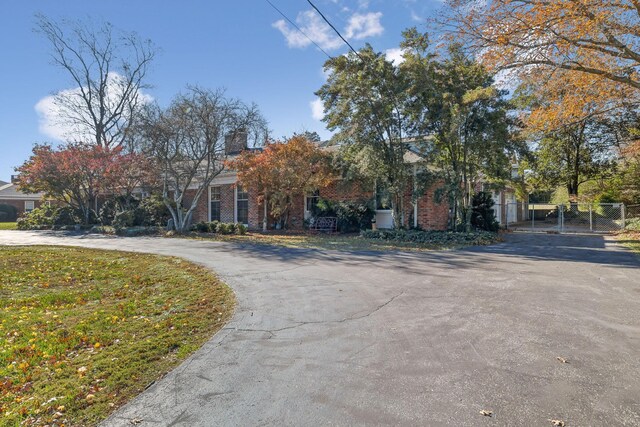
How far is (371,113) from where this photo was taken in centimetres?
→ 1323

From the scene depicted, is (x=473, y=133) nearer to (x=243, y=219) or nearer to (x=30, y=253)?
(x=243, y=219)

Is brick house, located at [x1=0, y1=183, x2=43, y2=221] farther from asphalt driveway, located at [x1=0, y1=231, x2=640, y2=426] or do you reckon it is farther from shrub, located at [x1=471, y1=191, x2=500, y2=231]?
asphalt driveway, located at [x1=0, y1=231, x2=640, y2=426]

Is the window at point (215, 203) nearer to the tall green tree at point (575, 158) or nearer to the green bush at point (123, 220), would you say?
the green bush at point (123, 220)

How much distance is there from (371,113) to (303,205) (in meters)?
7.61

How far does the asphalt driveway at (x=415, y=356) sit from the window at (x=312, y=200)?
11.9 meters

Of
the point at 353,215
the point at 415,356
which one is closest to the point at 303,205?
the point at 353,215

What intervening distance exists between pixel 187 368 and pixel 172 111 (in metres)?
14.2

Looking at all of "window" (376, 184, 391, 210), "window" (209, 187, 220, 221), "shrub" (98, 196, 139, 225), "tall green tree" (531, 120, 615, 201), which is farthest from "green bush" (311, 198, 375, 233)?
"tall green tree" (531, 120, 615, 201)

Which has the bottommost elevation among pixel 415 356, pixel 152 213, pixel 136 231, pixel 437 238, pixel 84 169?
pixel 415 356

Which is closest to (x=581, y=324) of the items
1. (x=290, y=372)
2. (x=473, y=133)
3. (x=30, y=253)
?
(x=290, y=372)

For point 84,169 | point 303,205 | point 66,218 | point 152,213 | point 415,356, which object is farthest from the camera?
point 66,218

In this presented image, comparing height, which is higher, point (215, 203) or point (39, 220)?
point (215, 203)

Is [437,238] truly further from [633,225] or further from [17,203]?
[17,203]

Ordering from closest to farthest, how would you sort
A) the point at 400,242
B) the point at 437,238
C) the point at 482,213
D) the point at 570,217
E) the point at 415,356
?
the point at 415,356 < the point at 437,238 < the point at 400,242 < the point at 482,213 < the point at 570,217
